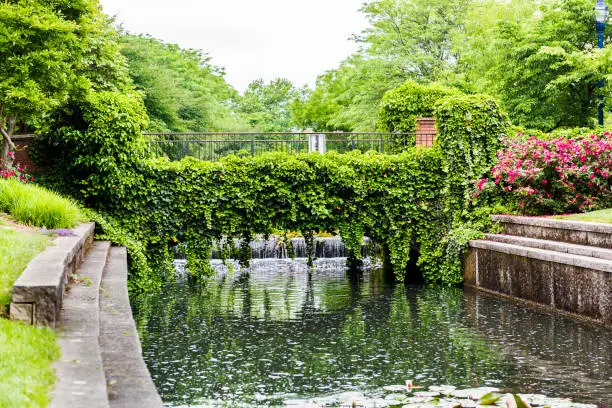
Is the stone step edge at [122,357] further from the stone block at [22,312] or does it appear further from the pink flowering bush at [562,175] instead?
the pink flowering bush at [562,175]

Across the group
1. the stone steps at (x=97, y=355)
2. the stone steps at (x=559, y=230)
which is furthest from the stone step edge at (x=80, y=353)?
the stone steps at (x=559, y=230)

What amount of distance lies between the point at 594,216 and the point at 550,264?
1733 mm

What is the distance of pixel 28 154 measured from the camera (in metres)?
15.1

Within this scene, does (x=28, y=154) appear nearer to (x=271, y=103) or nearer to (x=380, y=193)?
(x=380, y=193)

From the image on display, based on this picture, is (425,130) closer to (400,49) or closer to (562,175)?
(562,175)

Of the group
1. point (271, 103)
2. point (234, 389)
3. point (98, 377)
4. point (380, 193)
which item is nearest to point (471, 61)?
point (380, 193)

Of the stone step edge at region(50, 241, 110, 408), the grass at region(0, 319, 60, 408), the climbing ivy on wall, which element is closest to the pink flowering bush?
the climbing ivy on wall

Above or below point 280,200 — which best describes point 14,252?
below

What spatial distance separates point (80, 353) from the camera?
4973mm

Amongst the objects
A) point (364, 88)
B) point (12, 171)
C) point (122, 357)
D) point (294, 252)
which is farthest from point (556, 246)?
point (364, 88)

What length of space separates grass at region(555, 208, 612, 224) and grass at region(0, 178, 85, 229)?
8842mm

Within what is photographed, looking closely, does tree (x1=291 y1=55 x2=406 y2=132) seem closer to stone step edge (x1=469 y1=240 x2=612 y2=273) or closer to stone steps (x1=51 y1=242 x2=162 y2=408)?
stone step edge (x1=469 y1=240 x2=612 y2=273)

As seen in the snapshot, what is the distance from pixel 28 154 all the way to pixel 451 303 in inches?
363

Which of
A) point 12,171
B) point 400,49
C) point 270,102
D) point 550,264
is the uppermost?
point 270,102
